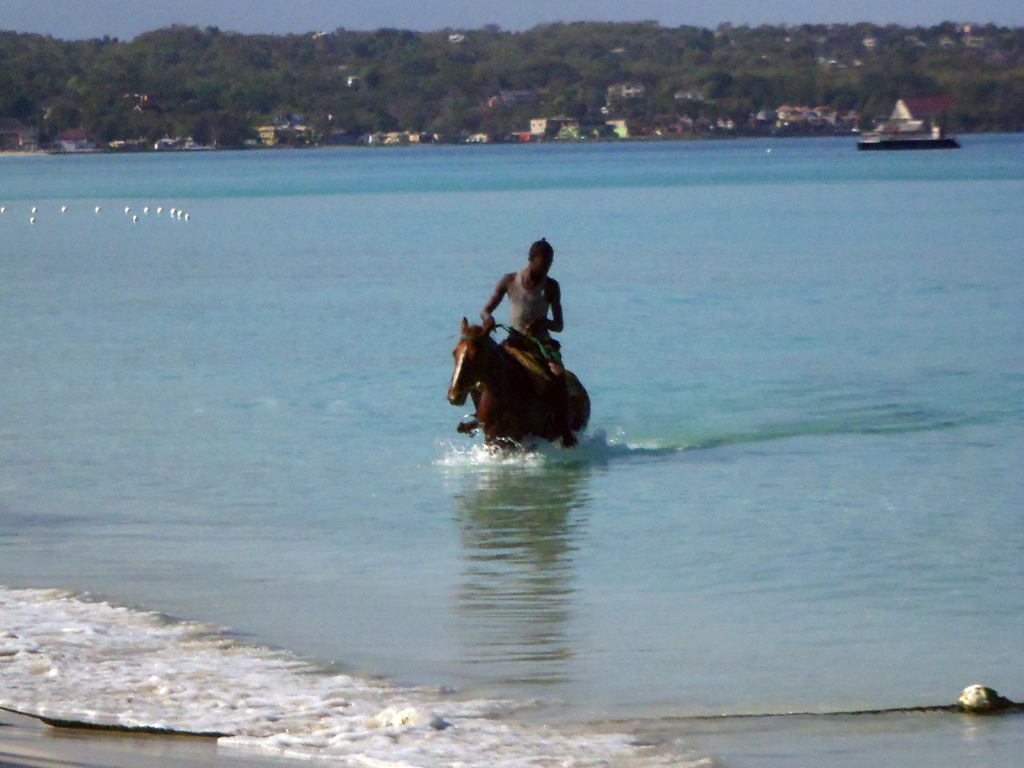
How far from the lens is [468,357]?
13.1 m

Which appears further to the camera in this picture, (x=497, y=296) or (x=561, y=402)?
(x=561, y=402)

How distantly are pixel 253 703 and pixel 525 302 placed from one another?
6544 mm

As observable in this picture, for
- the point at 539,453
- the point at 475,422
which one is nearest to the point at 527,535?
the point at 475,422

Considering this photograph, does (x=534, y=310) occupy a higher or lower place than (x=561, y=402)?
higher

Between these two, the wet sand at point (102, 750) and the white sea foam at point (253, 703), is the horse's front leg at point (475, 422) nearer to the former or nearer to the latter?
the white sea foam at point (253, 703)

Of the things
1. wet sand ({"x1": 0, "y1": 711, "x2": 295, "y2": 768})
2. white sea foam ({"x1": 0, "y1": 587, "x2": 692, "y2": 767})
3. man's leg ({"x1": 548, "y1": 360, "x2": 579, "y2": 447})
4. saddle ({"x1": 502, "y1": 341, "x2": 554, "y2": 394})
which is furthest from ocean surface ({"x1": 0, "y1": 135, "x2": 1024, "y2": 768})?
saddle ({"x1": 502, "y1": 341, "x2": 554, "y2": 394})

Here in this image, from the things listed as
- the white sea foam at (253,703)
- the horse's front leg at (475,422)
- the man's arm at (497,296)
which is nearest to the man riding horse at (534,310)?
the man's arm at (497,296)

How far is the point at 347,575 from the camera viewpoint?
35.9 feet

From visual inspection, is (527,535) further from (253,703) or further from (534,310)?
(253,703)

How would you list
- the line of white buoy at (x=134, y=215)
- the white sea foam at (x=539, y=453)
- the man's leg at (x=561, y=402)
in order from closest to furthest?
the man's leg at (x=561, y=402) → the white sea foam at (x=539, y=453) → the line of white buoy at (x=134, y=215)

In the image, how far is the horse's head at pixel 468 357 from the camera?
13055 mm

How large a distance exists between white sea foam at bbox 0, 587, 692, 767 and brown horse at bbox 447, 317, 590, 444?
4.37 meters

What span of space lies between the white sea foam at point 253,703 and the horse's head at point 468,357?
14.0 ft

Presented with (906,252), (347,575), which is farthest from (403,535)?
(906,252)
